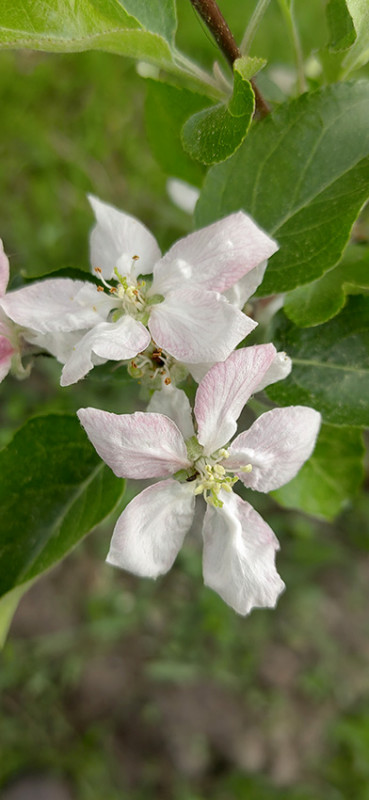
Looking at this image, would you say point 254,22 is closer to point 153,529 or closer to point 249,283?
point 249,283

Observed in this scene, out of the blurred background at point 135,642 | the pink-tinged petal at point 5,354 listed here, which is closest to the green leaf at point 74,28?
the pink-tinged petal at point 5,354

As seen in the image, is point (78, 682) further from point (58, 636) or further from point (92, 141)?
point (92, 141)

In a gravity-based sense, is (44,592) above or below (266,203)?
below

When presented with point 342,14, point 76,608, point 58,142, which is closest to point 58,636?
point 76,608

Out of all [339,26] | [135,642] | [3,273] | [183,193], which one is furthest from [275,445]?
[135,642]

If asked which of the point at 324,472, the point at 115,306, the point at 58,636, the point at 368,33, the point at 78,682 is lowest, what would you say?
the point at 78,682

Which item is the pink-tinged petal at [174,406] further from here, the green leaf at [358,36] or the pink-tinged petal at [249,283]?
the green leaf at [358,36]

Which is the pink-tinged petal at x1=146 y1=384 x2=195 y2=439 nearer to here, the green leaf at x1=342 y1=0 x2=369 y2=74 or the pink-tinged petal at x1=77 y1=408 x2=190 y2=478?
the pink-tinged petal at x1=77 y1=408 x2=190 y2=478
